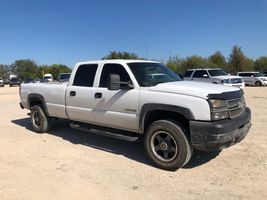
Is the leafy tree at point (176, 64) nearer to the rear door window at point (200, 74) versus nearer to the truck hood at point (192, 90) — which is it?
the rear door window at point (200, 74)

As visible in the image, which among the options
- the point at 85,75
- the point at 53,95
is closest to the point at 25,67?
the point at 53,95

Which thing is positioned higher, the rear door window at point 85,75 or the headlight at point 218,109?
the rear door window at point 85,75

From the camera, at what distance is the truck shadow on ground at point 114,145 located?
6.22 metres

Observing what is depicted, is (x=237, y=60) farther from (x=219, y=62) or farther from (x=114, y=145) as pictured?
(x=114, y=145)

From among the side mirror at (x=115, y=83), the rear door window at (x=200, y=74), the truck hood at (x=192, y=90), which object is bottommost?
the rear door window at (x=200, y=74)

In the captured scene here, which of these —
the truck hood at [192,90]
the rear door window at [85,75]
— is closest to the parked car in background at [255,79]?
the rear door window at [85,75]

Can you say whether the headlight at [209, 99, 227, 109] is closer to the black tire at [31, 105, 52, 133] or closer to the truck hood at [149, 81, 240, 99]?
the truck hood at [149, 81, 240, 99]

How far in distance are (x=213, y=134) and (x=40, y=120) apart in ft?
17.9

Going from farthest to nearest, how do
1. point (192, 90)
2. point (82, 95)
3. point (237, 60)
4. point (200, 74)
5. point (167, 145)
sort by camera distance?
point (237, 60) → point (200, 74) → point (82, 95) → point (167, 145) → point (192, 90)

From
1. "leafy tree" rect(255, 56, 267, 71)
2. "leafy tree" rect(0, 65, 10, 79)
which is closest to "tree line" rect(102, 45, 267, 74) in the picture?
"leafy tree" rect(255, 56, 267, 71)

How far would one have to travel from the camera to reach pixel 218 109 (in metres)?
5.23

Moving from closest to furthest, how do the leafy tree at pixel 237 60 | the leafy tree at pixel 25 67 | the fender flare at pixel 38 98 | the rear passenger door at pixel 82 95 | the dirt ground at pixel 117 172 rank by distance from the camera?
the dirt ground at pixel 117 172 < the rear passenger door at pixel 82 95 < the fender flare at pixel 38 98 < the leafy tree at pixel 237 60 < the leafy tree at pixel 25 67

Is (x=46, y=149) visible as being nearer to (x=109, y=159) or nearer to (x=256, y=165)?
(x=109, y=159)

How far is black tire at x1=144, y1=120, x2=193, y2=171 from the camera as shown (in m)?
5.45
